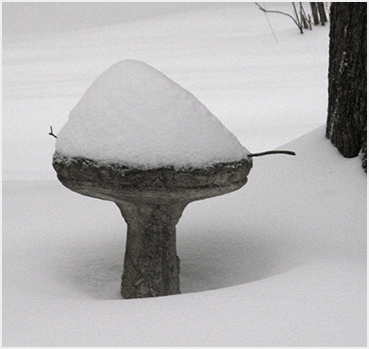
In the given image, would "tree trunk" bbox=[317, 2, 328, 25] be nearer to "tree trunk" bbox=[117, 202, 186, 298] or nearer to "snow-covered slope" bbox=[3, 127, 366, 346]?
"snow-covered slope" bbox=[3, 127, 366, 346]

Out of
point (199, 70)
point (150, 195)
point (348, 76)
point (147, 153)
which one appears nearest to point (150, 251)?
point (150, 195)

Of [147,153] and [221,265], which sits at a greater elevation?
[147,153]

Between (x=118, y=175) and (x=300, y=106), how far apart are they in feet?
10.5

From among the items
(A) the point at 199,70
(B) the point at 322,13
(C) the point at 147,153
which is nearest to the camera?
(C) the point at 147,153

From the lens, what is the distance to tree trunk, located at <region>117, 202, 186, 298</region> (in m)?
2.09

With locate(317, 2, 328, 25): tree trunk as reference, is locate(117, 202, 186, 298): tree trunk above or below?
above

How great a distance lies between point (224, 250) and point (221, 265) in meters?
0.08

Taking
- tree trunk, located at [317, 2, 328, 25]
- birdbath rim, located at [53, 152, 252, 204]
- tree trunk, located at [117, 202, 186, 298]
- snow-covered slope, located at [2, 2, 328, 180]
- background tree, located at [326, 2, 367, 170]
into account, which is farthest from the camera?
tree trunk, located at [317, 2, 328, 25]

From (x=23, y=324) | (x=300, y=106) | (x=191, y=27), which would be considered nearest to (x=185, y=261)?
(x=23, y=324)

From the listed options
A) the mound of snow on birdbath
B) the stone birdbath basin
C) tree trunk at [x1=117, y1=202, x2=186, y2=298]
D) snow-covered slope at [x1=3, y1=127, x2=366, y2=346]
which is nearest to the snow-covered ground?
snow-covered slope at [x1=3, y1=127, x2=366, y2=346]

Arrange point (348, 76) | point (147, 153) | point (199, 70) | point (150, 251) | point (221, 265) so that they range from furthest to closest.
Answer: point (199, 70)
point (348, 76)
point (221, 265)
point (150, 251)
point (147, 153)

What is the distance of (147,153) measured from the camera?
1.89 m

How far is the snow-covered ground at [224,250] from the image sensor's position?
1604 millimetres

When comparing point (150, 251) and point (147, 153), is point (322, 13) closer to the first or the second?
point (150, 251)
